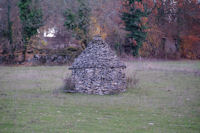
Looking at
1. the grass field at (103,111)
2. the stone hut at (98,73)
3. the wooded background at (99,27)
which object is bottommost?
the grass field at (103,111)

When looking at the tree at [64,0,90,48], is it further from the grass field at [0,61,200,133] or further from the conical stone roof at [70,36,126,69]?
the conical stone roof at [70,36,126,69]

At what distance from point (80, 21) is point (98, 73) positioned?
29.0 meters

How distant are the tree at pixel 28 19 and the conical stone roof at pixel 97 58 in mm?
26946

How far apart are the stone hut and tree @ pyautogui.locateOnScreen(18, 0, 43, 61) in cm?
2733

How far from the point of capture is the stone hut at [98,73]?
18.6 meters

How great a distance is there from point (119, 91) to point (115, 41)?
1232 inches

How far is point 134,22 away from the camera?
47594 millimetres

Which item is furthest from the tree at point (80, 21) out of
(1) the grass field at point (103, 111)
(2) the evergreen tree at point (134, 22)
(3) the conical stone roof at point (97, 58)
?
(3) the conical stone roof at point (97, 58)

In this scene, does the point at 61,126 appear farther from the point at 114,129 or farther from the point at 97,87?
the point at 97,87

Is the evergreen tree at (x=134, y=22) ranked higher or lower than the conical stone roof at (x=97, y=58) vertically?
higher

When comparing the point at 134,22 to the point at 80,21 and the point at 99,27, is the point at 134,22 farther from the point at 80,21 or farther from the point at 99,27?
the point at 80,21

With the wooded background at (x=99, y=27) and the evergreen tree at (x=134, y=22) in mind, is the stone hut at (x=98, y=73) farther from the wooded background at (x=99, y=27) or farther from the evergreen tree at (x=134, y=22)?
the evergreen tree at (x=134, y=22)

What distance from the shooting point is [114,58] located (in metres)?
19.5

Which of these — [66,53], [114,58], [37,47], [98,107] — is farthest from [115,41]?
[98,107]
